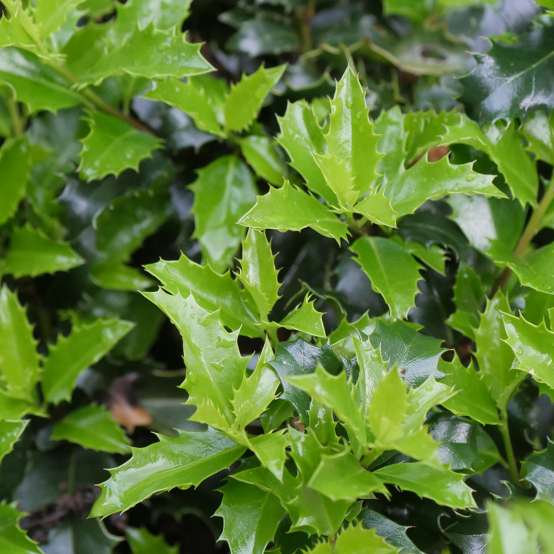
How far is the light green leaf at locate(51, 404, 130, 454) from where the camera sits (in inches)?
39.2

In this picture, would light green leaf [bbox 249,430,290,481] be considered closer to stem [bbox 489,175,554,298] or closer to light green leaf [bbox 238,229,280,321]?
light green leaf [bbox 238,229,280,321]

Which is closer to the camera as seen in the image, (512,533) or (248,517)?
(512,533)

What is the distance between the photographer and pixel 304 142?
0.88m

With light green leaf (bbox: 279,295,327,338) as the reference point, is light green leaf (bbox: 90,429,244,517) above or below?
below

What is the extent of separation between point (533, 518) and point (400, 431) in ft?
0.41

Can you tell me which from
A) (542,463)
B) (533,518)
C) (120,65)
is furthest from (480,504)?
(120,65)

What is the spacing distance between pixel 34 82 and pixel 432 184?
56 centimetres

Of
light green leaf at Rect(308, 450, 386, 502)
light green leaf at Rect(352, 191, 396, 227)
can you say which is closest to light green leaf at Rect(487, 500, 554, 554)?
light green leaf at Rect(308, 450, 386, 502)

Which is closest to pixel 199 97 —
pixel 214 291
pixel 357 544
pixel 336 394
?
pixel 214 291

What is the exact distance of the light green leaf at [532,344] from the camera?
741mm

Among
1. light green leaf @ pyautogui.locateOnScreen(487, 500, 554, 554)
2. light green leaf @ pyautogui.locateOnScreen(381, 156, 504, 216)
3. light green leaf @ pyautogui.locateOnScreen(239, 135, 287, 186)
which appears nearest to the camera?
light green leaf @ pyautogui.locateOnScreen(487, 500, 554, 554)

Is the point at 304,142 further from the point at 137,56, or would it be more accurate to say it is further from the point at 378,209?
the point at 137,56

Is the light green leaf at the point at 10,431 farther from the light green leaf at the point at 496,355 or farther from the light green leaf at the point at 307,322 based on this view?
the light green leaf at the point at 496,355

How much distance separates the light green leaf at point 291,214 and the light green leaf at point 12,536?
46 centimetres
